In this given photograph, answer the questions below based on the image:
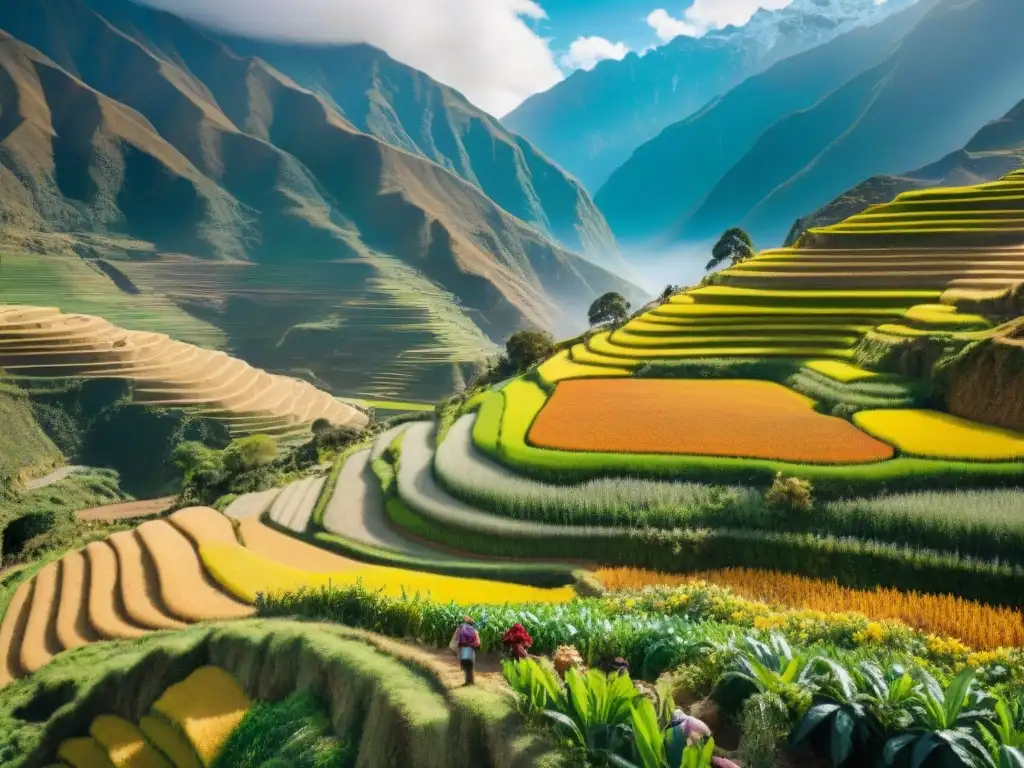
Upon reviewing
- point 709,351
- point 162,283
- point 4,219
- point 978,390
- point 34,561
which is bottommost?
point 34,561

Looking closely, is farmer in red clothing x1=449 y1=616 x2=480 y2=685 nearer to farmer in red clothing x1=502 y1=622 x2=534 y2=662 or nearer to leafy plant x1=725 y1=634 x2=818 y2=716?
farmer in red clothing x1=502 y1=622 x2=534 y2=662

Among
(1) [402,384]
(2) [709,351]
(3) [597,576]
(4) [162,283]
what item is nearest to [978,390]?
(2) [709,351]

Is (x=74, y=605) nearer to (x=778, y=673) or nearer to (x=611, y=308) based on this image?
(x=778, y=673)

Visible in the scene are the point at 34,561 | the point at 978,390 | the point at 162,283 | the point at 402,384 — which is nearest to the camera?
the point at 978,390

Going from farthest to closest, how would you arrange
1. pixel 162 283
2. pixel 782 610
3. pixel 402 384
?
pixel 162 283 < pixel 402 384 < pixel 782 610

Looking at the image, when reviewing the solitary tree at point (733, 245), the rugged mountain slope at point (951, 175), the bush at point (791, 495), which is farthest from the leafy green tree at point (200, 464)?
the rugged mountain slope at point (951, 175)

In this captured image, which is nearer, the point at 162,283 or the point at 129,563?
the point at 129,563

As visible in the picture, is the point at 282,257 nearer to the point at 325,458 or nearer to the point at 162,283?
the point at 162,283
